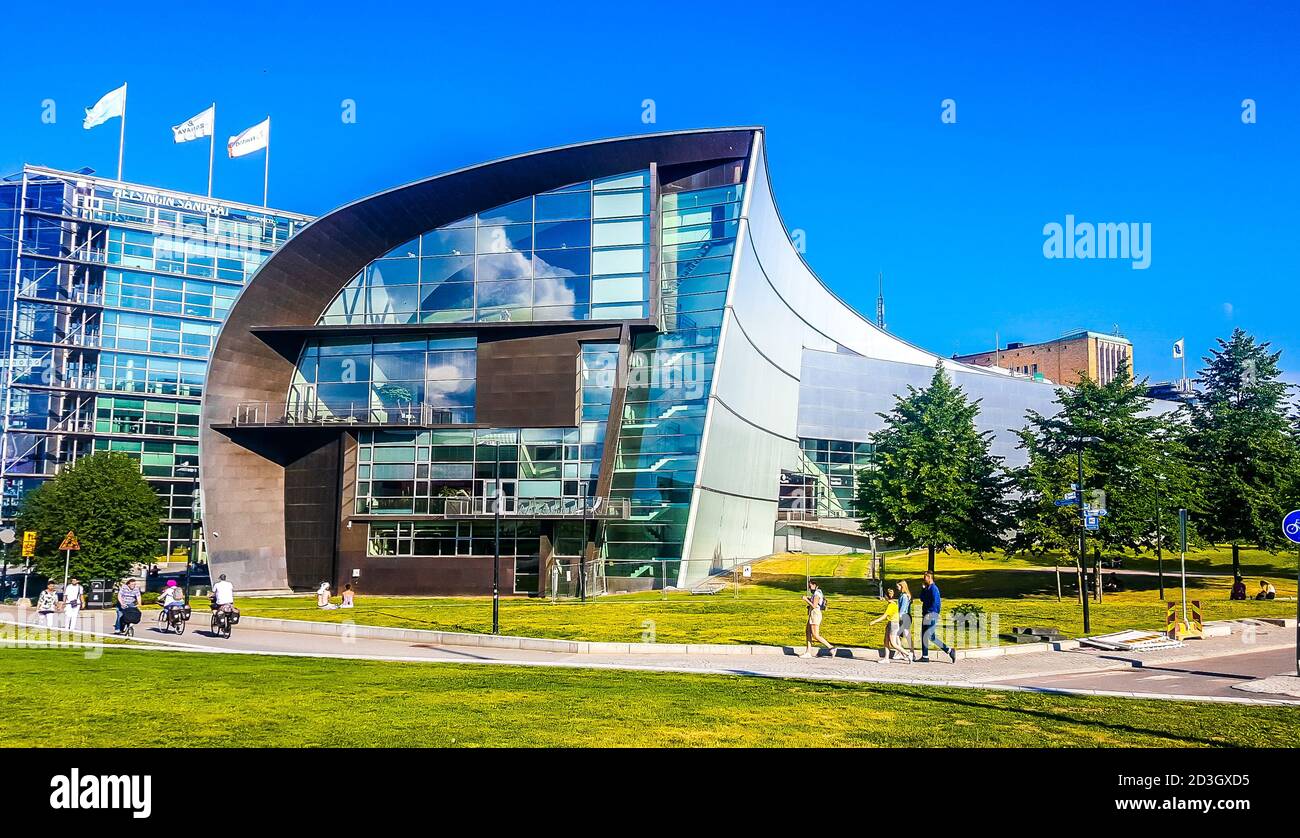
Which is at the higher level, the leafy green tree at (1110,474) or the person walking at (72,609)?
the leafy green tree at (1110,474)

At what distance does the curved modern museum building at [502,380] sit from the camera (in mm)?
46250

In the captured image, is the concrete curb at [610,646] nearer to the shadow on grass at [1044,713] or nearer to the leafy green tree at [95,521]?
the shadow on grass at [1044,713]

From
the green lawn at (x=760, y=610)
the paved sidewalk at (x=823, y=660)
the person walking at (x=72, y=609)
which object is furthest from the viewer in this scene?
the person walking at (x=72, y=609)

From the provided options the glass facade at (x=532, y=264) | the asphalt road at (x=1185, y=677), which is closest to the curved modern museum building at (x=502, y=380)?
the glass facade at (x=532, y=264)

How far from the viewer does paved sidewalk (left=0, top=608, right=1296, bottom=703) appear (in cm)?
1895

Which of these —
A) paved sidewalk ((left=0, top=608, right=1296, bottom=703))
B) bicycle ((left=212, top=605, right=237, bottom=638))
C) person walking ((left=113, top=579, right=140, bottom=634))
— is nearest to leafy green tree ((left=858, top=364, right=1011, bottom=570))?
paved sidewalk ((left=0, top=608, right=1296, bottom=703))

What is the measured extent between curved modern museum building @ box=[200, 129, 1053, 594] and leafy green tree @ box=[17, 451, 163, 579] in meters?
8.34

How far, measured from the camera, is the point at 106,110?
77.9 m

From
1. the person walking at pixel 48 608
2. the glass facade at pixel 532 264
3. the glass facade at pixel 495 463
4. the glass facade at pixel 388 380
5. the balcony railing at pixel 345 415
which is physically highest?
the glass facade at pixel 532 264

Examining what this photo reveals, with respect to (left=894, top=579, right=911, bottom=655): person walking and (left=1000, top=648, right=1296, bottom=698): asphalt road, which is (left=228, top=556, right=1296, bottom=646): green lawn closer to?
(left=894, top=579, right=911, bottom=655): person walking

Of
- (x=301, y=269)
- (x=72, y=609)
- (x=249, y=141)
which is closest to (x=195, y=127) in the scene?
(x=249, y=141)

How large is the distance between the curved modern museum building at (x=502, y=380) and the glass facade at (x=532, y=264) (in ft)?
0.33
